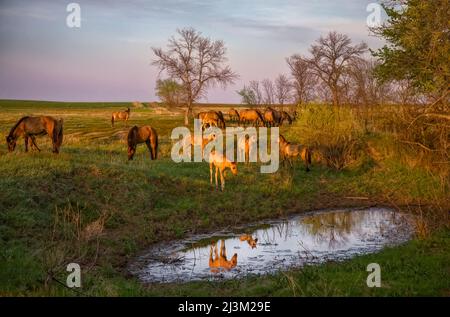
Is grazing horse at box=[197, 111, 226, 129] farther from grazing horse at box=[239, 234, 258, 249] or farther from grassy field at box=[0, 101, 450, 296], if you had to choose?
grazing horse at box=[239, 234, 258, 249]

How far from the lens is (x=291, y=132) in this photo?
94.6 ft

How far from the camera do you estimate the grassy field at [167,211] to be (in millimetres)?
9086

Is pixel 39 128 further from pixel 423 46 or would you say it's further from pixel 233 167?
pixel 423 46

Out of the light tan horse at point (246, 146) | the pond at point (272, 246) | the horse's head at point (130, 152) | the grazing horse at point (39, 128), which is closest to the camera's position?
the pond at point (272, 246)

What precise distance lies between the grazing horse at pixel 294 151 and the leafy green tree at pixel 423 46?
216 inches

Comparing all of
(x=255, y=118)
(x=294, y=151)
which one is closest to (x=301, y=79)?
(x=255, y=118)

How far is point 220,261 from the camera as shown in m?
11.9

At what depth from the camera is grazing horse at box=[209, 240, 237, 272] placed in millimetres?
11398

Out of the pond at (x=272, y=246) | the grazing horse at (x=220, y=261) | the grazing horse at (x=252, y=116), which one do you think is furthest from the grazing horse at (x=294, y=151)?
the grazing horse at (x=252, y=116)

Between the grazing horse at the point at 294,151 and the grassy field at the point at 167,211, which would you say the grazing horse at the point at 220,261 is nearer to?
the grassy field at the point at 167,211

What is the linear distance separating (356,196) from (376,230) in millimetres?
4907

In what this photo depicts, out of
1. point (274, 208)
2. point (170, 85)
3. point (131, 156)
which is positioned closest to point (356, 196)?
point (274, 208)

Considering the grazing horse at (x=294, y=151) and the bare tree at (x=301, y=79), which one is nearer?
the grazing horse at (x=294, y=151)
